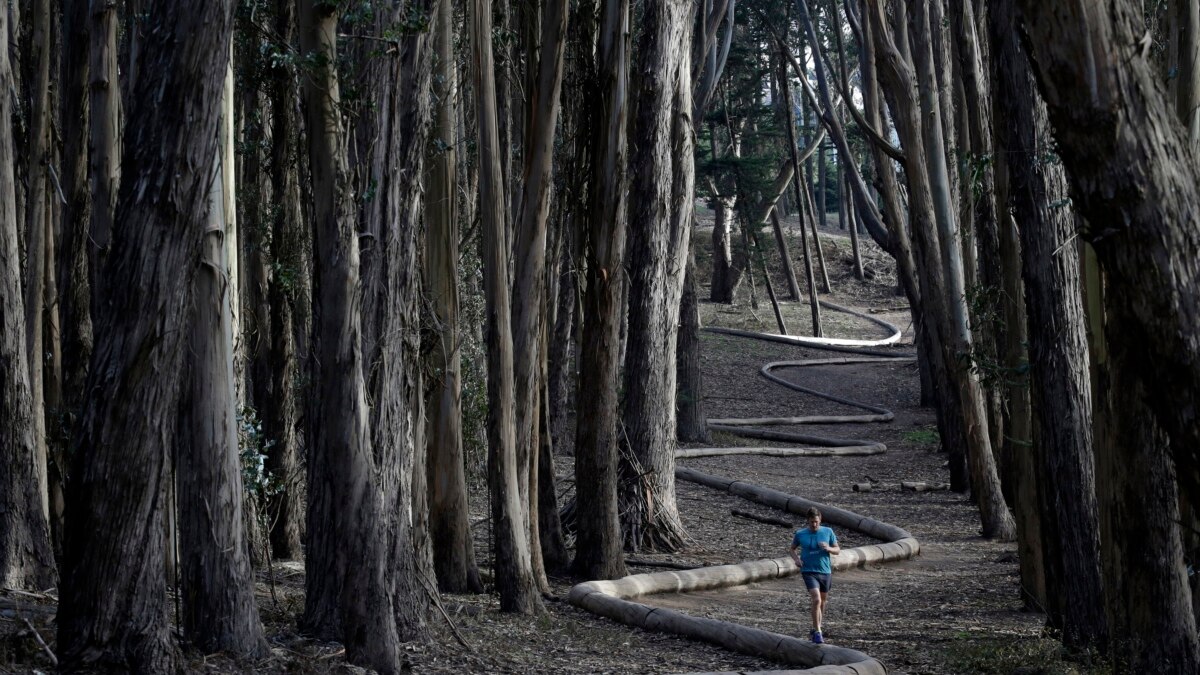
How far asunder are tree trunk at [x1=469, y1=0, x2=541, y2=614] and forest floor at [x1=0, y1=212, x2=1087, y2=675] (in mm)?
367

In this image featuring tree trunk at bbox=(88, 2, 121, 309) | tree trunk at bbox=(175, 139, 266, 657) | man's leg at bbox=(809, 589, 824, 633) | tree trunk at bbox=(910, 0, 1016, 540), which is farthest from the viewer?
tree trunk at bbox=(910, 0, 1016, 540)

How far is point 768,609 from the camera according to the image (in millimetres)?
10883

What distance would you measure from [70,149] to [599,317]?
461 centimetres

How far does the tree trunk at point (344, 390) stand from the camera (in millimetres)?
7207

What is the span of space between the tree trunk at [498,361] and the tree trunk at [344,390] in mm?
1932

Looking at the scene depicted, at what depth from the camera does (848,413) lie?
2730cm

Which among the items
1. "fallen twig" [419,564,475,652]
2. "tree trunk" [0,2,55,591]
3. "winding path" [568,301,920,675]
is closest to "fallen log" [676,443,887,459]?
"winding path" [568,301,920,675]

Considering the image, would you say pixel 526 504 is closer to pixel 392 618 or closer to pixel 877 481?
pixel 392 618

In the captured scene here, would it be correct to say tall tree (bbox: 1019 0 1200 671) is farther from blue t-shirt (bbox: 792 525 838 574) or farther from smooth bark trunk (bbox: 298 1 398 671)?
blue t-shirt (bbox: 792 525 838 574)

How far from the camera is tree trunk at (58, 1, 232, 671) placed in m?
5.59

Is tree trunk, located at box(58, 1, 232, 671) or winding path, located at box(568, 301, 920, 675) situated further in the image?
winding path, located at box(568, 301, 920, 675)

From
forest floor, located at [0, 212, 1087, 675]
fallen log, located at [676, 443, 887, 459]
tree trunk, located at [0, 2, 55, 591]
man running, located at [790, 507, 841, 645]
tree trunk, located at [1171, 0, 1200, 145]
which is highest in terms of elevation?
→ tree trunk, located at [1171, 0, 1200, 145]

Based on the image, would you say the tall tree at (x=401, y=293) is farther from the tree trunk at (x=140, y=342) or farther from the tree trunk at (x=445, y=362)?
the tree trunk at (x=140, y=342)

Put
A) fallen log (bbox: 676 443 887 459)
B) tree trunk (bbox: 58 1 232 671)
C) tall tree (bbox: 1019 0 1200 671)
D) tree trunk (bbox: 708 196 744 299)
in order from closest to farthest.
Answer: tall tree (bbox: 1019 0 1200 671), tree trunk (bbox: 58 1 232 671), fallen log (bbox: 676 443 887 459), tree trunk (bbox: 708 196 744 299)
